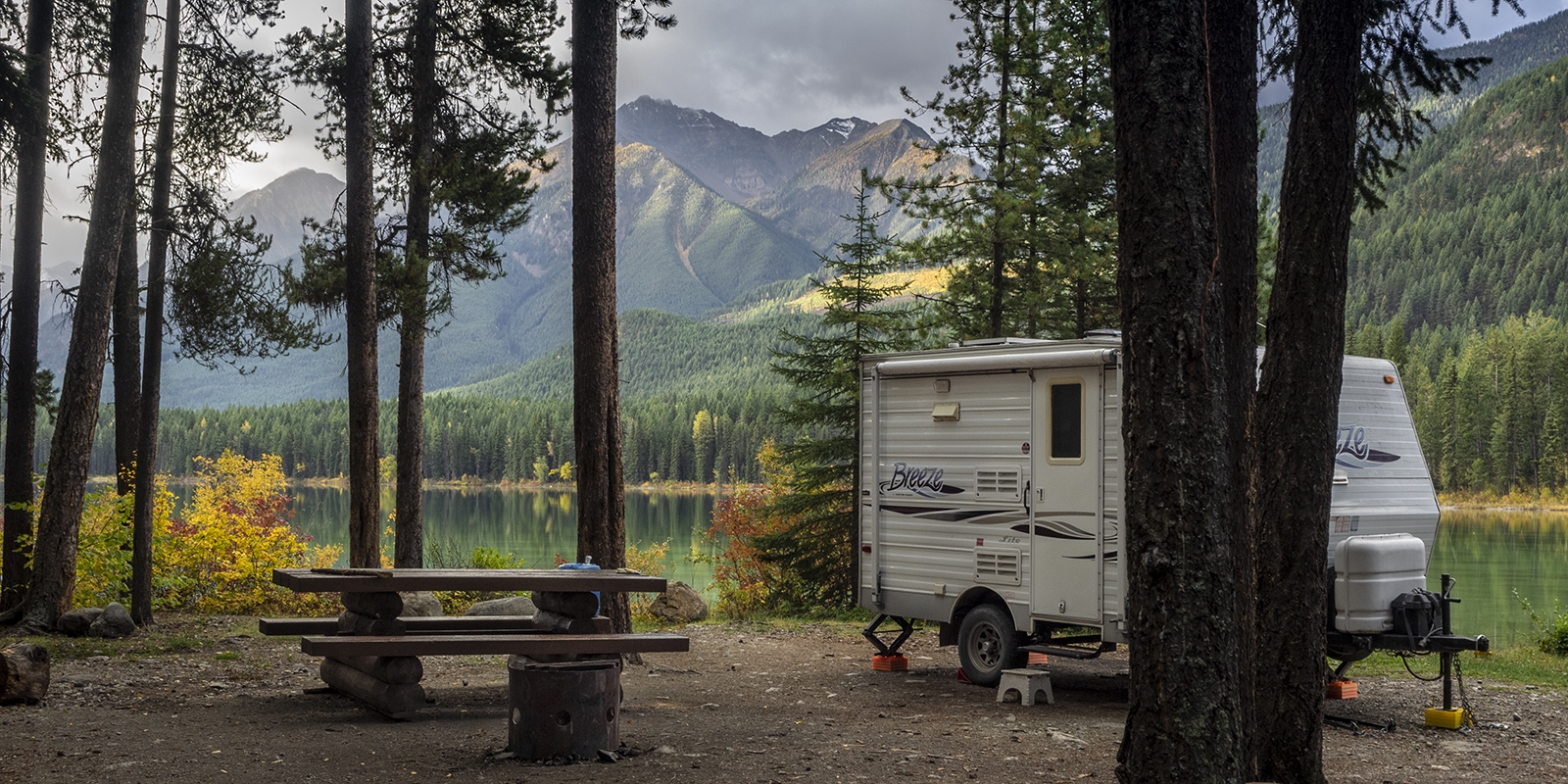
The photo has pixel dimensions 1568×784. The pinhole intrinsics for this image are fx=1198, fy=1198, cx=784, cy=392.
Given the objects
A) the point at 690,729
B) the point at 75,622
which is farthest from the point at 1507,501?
the point at 75,622

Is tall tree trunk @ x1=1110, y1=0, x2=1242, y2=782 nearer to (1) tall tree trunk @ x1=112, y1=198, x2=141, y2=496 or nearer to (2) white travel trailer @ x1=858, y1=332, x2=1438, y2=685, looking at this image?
(2) white travel trailer @ x1=858, y1=332, x2=1438, y2=685

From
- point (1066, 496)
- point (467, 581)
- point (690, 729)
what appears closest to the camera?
point (467, 581)

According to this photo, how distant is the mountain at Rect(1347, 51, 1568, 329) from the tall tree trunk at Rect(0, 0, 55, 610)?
122411mm

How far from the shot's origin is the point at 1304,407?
5.72m

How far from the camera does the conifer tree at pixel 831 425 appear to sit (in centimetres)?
1680

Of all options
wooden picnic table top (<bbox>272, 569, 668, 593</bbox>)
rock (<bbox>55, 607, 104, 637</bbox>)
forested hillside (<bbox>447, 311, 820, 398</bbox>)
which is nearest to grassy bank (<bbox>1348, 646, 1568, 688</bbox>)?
wooden picnic table top (<bbox>272, 569, 668, 593</bbox>)

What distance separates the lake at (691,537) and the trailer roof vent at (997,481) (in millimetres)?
11955

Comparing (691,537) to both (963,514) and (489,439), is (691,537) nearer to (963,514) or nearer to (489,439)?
(963,514)

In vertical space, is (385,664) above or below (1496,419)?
Result: below

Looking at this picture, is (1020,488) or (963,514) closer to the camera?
(1020,488)

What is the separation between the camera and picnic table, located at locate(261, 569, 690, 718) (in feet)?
21.5

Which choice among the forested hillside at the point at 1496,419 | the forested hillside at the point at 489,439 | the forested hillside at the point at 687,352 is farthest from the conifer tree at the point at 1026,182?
the forested hillside at the point at 687,352

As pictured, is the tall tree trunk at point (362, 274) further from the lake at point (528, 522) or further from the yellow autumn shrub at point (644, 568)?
the lake at point (528, 522)

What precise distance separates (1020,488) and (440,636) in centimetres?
442
